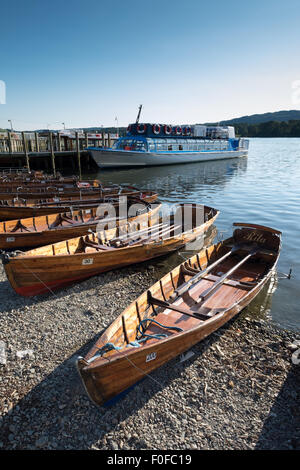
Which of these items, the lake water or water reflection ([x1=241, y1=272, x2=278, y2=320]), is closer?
water reflection ([x1=241, y1=272, x2=278, y2=320])

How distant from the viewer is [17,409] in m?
5.25

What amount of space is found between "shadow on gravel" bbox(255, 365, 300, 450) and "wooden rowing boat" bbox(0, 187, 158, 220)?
11.9 m

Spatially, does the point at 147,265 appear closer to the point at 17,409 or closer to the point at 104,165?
the point at 17,409

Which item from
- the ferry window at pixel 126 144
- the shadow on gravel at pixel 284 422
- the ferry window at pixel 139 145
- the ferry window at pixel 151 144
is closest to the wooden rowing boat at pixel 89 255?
the shadow on gravel at pixel 284 422

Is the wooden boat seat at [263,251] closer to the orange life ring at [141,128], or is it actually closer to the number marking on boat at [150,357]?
the number marking on boat at [150,357]

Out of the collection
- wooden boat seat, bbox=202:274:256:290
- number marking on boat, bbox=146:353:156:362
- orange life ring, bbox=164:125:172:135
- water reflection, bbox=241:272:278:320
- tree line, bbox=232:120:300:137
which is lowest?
water reflection, bbox=241:272:278:320

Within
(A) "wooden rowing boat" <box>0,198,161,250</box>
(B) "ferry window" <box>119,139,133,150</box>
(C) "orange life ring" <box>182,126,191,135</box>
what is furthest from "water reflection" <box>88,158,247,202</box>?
(A) "wooden rowing boat" <box>0,198,161,250</box>

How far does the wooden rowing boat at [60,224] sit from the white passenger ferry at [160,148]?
25.9 meters

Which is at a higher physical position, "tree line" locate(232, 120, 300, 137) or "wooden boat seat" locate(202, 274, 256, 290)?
A: "tree line" locate(232, 120, 300, 137)

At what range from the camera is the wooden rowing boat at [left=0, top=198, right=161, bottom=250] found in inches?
451

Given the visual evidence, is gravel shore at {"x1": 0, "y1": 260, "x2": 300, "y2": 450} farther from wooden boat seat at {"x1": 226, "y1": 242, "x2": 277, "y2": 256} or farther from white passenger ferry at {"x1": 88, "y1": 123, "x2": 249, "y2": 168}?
white passenger ferry at {"x1": 88, "y1": 123, "x2": 249, "y2": 168}

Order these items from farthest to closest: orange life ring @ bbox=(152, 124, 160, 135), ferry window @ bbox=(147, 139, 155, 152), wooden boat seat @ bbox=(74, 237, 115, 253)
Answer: orange life ring @ bbox=(152, 124, 160, 135) → ferry window @ bbox=(147, 139, 155, 152) → wooden boat seat @ bbox=(74, 237, 115, 253)

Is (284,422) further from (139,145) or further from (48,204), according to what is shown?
(139,145)
